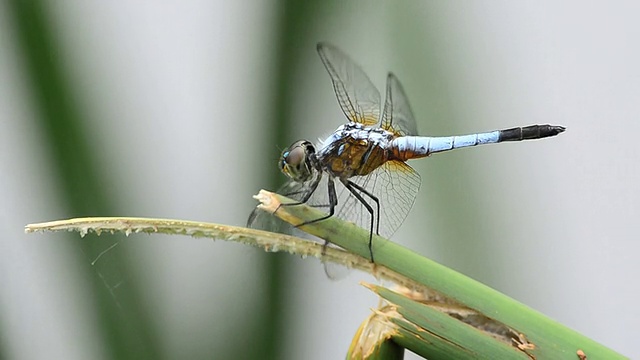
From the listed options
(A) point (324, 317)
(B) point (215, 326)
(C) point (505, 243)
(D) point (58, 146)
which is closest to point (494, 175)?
(C) point (505, 243)

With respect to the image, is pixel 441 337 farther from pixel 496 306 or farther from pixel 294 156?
pixel 294 156

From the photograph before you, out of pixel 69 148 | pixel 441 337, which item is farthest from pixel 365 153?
pixel 441 337

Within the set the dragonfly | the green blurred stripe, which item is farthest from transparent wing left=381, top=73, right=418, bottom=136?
the green blurred stripe

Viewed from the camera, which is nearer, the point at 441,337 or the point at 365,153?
the point at 441,337

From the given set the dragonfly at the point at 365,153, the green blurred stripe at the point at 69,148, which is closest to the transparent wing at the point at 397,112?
the dragonfly at the point at 365,153

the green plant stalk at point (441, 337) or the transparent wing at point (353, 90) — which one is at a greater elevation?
the transparent wing at point (353, 90)

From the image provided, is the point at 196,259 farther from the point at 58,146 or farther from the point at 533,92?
the point at 533,92

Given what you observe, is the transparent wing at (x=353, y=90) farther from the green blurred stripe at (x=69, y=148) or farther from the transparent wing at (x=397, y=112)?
the green blurred stripe at (x=69, y=148)

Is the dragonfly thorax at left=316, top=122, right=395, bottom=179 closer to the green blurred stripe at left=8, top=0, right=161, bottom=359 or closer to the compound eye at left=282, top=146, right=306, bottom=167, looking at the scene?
the compound eye at left=282, top=146, right=306, bottom=167
